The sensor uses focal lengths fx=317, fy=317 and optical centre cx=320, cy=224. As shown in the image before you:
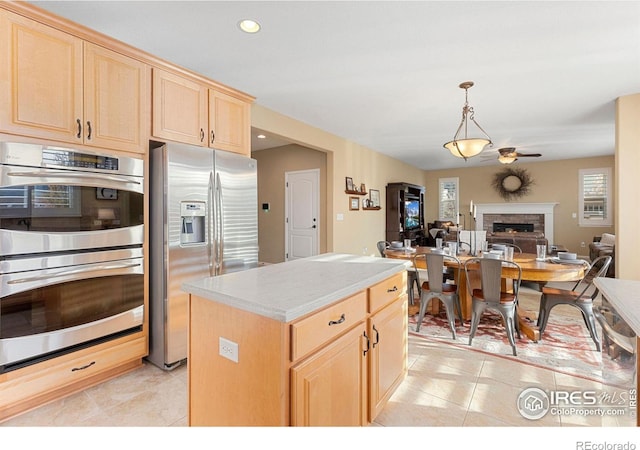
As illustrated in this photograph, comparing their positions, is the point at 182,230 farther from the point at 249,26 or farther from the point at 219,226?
the point at 249,26

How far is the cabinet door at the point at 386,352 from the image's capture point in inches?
64.7

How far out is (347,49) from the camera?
8.55ft

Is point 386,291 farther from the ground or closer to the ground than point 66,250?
closer to the ground

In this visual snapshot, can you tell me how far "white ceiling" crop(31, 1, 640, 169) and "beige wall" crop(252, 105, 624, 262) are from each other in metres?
0.53

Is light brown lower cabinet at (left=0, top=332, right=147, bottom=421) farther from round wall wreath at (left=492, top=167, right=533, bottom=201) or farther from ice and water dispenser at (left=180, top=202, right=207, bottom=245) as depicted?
round wall wreath at (left=492, top=167, right=533, bottom=201)

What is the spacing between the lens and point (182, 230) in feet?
8.07

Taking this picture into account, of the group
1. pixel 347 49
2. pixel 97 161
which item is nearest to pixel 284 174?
pixel 347 49

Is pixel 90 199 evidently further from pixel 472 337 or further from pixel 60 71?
pixel 472 337

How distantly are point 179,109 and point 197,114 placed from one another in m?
0.15

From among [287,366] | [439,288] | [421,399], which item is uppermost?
[287,366]

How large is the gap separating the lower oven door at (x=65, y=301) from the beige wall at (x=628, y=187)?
4.99m

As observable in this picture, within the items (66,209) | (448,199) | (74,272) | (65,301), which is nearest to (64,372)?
(65,301)

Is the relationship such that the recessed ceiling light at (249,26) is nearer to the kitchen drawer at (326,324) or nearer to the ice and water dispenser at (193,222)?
the ice and water dispenser at (193,222)

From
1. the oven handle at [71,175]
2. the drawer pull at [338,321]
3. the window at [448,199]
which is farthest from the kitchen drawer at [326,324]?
the window at [448,199]
